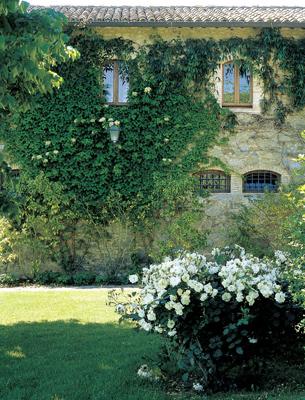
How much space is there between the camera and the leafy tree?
15.6 feet

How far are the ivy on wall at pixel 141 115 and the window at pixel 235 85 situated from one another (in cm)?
28

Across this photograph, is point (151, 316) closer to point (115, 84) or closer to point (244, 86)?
point (115, 84)

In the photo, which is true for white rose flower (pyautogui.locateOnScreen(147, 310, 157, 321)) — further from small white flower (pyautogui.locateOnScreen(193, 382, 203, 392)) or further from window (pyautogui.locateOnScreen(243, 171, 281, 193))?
window (pyautogui.locateOnScreen(243, 171, 281, 193))

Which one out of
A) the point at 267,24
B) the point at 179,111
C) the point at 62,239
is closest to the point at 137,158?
the point at 179,111

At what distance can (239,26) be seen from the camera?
40.1 ft

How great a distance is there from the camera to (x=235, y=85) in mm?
12805

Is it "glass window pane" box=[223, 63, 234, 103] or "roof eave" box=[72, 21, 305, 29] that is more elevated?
"roof eave" box=[72, 21, 305, 29]

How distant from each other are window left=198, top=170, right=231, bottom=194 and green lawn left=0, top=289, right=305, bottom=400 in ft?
15.6

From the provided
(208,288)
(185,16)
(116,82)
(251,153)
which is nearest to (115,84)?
(116,82)

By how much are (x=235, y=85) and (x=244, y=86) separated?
0.21 metres

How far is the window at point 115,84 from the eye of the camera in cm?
1273

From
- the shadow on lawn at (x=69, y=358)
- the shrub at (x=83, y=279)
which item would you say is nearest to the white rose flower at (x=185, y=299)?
the shadow on lawn at (x=69, y=358)

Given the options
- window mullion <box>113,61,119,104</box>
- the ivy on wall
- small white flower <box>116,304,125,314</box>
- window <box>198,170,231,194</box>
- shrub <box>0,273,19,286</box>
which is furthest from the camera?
window mullion <box>113,61,119,104</box>

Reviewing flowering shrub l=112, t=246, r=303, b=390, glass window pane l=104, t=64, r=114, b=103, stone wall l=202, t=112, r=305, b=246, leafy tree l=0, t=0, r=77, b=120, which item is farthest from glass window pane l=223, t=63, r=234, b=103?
flowering shrub l=112, t=246, r=303, b=390
